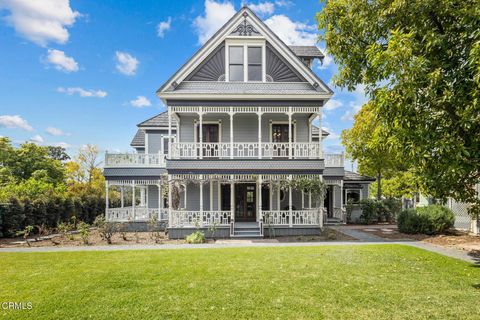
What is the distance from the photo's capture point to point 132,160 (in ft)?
56.2

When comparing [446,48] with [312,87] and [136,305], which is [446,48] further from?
[312,87]

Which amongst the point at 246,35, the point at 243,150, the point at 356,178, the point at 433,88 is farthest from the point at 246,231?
the point at 356,178

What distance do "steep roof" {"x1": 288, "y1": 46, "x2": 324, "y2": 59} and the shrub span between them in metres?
11.7

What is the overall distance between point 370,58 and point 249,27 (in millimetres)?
11769

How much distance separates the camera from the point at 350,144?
23047 millimetres

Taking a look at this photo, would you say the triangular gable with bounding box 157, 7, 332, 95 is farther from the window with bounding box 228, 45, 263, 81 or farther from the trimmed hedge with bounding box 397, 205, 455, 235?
the trimmed hedge with bounding box 397, 205, 455, 235

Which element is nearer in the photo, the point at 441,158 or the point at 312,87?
the point at 441,158

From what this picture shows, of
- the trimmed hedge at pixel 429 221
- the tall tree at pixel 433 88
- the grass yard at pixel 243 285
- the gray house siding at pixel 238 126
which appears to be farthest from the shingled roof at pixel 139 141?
the tall tree at pixel 433 88

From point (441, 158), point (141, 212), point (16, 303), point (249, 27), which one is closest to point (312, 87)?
point (249, 27)

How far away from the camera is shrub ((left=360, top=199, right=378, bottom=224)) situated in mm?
20500

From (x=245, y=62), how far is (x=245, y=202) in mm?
8291

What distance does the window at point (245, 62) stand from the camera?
1594cm

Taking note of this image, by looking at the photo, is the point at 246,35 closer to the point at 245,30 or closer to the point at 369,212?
the point at 245,30

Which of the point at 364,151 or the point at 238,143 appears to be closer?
the point at 238,143
